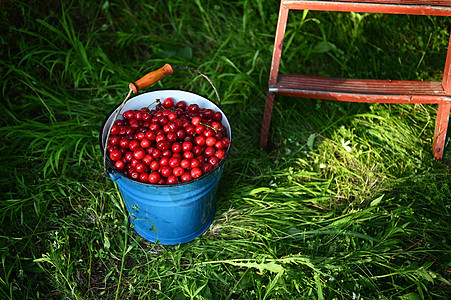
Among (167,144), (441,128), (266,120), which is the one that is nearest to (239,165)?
(266,120)

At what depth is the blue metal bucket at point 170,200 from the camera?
82.6 inches

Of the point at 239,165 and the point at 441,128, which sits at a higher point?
the point at 441,128

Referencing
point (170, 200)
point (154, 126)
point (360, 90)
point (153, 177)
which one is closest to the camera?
point (153, 177)

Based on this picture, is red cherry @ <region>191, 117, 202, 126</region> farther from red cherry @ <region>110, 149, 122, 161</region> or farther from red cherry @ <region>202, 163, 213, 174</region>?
red cherry @ <region>110, 149, 122, 161</region>

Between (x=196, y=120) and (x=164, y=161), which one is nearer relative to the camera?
(x=164, y=161)

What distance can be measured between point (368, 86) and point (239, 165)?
1.21m

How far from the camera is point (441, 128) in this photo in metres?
2.93

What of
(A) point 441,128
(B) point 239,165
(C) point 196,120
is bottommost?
(B) point 239,165

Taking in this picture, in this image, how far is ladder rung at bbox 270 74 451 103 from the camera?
2.73 m

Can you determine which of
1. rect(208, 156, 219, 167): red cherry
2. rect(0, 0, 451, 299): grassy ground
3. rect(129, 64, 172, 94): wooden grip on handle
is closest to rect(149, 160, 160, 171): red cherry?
rect(208, 156, 219, 167): red cherry

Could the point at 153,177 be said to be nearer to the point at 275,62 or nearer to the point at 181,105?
the point at 181,105

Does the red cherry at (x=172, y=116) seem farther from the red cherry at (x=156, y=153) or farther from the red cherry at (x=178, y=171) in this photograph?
the red cherry at (x=178, y=171)

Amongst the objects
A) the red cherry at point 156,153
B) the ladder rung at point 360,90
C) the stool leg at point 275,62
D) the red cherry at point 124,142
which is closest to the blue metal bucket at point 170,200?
the red cherry at point 124,142

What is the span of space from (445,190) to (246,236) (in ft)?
5.23
